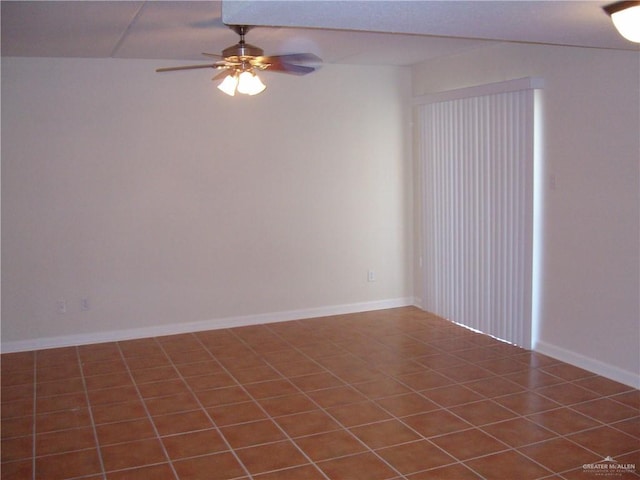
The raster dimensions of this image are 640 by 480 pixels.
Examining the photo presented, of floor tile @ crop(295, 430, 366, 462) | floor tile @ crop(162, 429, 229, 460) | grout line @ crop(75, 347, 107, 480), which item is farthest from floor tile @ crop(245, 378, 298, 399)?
grout line @ crop(75, 347, 107, 480)

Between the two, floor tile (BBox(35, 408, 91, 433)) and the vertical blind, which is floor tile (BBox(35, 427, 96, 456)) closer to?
floor tile (BBox(35, 408, 91, 433))

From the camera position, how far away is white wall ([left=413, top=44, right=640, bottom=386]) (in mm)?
4523

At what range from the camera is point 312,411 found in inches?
171

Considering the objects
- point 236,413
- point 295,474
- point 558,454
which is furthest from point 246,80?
point 558,454

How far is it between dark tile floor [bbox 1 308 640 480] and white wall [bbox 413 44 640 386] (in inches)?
10.4

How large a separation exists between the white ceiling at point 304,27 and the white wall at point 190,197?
1.25ft

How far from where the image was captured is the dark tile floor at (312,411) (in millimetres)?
3604

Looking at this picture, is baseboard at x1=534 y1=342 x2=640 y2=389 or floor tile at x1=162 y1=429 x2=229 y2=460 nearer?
floor tile at x1=162 y1=429 x2=229 y2=460

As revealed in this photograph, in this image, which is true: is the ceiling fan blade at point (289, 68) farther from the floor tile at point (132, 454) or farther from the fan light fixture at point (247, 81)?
the floor tile at point (132, 454)

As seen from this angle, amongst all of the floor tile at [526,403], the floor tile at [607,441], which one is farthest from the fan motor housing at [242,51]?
the floor tile at [607,441]

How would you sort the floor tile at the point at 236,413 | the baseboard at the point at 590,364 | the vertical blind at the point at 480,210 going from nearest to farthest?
the floor tile at the point at 236,413 → the baseboard at the point at 590,364 → the vertical blind at the point at 480,210

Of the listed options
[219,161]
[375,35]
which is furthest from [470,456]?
[219,161]

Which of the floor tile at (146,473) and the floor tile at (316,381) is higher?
the floor tile at (316,381)

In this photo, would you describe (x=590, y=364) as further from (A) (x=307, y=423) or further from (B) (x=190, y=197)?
(B) (x=190, y=197)
